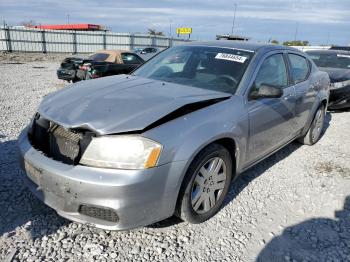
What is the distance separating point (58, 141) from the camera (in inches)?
102

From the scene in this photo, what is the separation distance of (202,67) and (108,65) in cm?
635

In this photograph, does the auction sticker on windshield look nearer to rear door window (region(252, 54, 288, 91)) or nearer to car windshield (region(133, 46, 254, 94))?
car windshield (region(133, 46, 254, 94))

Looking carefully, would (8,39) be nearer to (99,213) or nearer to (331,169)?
(331,169)

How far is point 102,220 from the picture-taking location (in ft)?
7.80

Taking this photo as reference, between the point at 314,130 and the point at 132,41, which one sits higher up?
the point at 132,41

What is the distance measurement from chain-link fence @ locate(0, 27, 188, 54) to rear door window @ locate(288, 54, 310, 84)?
2325 cm

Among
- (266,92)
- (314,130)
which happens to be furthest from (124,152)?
(314,130)

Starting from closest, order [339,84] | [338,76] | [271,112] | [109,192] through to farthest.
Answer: [109,192] → [271,112] → [339,84] → [338,76]

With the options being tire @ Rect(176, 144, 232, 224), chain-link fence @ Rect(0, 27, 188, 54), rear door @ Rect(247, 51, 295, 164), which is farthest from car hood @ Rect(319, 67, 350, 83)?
chain-link fence @ Rect(0, 27, 188, 54)

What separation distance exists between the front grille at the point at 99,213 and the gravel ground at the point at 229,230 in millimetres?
351

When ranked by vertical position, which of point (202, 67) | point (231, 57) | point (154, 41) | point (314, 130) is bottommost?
point (314, 130)

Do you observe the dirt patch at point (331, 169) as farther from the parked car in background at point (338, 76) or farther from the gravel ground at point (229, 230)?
the parked car in background at point (338, 76)

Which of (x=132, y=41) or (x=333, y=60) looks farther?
(x=132, y=41)

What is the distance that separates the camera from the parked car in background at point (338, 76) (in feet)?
25.2
